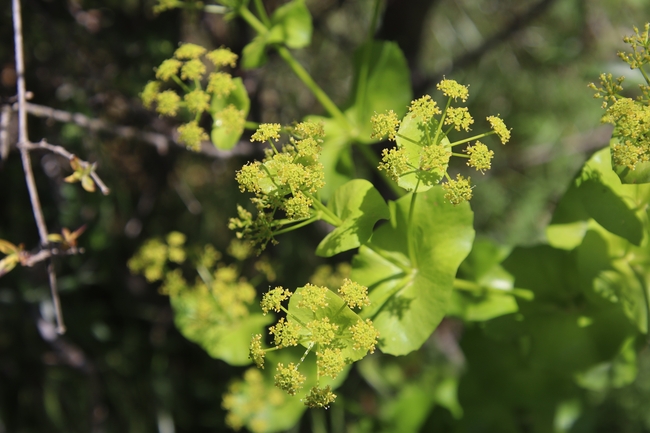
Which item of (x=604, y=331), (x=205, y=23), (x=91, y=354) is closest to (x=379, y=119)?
(x=604, y=331)

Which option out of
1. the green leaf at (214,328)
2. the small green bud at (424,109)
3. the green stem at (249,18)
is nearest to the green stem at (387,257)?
the small green bud at (424,109)

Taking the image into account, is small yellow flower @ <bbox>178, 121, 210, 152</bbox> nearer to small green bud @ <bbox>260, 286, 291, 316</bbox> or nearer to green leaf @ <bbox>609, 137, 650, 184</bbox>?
small green bud @ <bbox>260, 286, 291, 316</bbox>

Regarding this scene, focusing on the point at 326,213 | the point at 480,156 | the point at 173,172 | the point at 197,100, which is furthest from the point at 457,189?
the point at 173,172

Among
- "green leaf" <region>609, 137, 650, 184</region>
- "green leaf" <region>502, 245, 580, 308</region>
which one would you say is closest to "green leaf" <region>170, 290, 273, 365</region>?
"green leaf" <region>502, 245, 580, 308</region>

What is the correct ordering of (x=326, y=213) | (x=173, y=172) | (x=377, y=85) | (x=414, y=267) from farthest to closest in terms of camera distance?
1. (x=173, y=172)
2. (x=377, y=85)
3. (x=414, y=267)
4. (x=326, y=213)

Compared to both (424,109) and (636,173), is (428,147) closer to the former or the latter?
(424,109)

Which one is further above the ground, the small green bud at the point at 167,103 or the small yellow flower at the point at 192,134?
the small green bud at the point at 167,103

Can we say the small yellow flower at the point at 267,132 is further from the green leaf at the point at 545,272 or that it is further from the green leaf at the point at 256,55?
the green leaf at the point at 545,272
